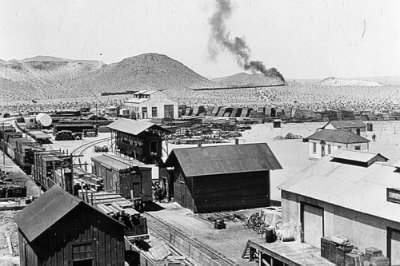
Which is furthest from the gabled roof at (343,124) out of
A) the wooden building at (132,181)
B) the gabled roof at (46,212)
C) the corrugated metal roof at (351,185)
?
the gabled roof at (46,212)

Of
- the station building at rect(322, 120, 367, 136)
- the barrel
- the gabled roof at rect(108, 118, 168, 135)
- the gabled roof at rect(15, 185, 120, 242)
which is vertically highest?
the gabled roof at rect(108, 118, 168, 135)

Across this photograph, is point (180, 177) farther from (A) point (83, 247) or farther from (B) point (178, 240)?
(A) point (83, 247)

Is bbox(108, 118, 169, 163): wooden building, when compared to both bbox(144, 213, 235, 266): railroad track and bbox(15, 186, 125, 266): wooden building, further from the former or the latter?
bbox(15, 186, 125, 266): wooden building

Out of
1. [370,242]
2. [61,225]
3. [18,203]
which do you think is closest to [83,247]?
[61,225]

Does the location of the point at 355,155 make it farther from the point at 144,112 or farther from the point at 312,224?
the point at 144,112

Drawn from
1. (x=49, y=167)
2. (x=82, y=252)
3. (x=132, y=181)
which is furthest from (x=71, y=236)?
(x=49, y=167)

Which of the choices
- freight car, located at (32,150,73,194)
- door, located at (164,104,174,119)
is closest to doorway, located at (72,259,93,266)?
freight car, located at (32,150,73,194)
